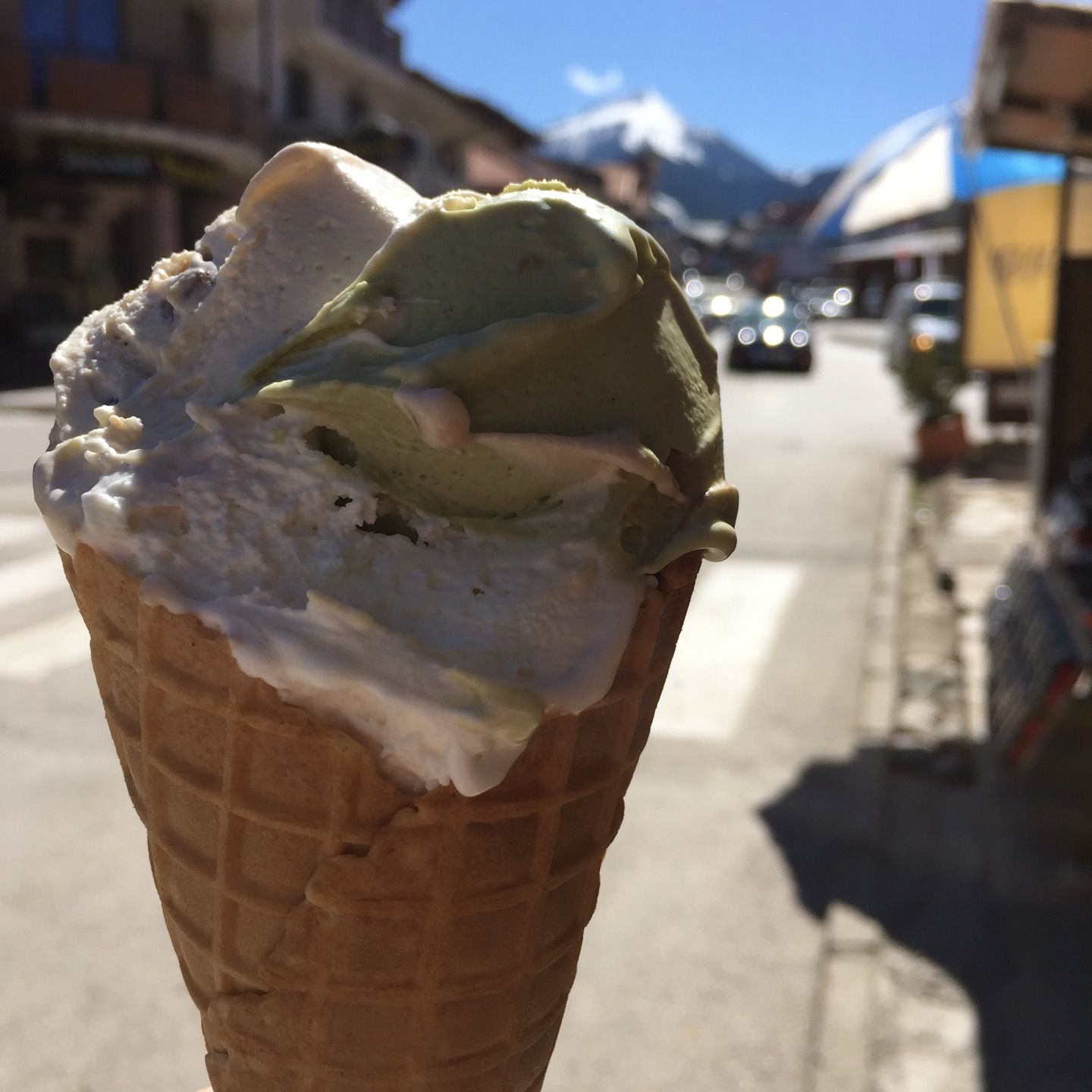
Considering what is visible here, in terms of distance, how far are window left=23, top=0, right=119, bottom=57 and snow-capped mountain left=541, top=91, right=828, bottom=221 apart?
26.7 meters

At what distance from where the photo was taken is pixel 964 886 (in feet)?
11.3

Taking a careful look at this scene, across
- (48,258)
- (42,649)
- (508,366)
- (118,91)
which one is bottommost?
(42,649)

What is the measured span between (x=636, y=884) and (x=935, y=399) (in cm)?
821

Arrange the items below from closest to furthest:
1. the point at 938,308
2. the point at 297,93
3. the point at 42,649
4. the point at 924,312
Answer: the point at 42,649 → the point at 924,312 → the point at 938,308 → the point at 297,93

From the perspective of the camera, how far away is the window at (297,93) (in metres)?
20.0

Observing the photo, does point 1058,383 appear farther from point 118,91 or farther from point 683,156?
point 683,156

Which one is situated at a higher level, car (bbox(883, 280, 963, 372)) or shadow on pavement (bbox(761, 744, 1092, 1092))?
car (bbox(883, 280, 963, 372))

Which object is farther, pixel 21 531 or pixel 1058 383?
pixel 21 531

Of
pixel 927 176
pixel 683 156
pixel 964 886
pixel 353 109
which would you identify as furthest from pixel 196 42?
pixel 683 156

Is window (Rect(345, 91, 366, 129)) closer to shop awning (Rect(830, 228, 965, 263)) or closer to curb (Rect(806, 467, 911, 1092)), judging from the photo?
shop awning (Rect(830, 228, 965, 263))

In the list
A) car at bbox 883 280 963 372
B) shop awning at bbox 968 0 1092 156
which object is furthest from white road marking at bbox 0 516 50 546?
car at bbox 883 280 963 372

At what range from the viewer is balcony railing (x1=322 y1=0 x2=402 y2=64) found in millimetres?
19750

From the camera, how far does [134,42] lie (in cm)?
1714

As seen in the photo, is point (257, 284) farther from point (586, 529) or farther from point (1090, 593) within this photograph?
point (1090, 593)
